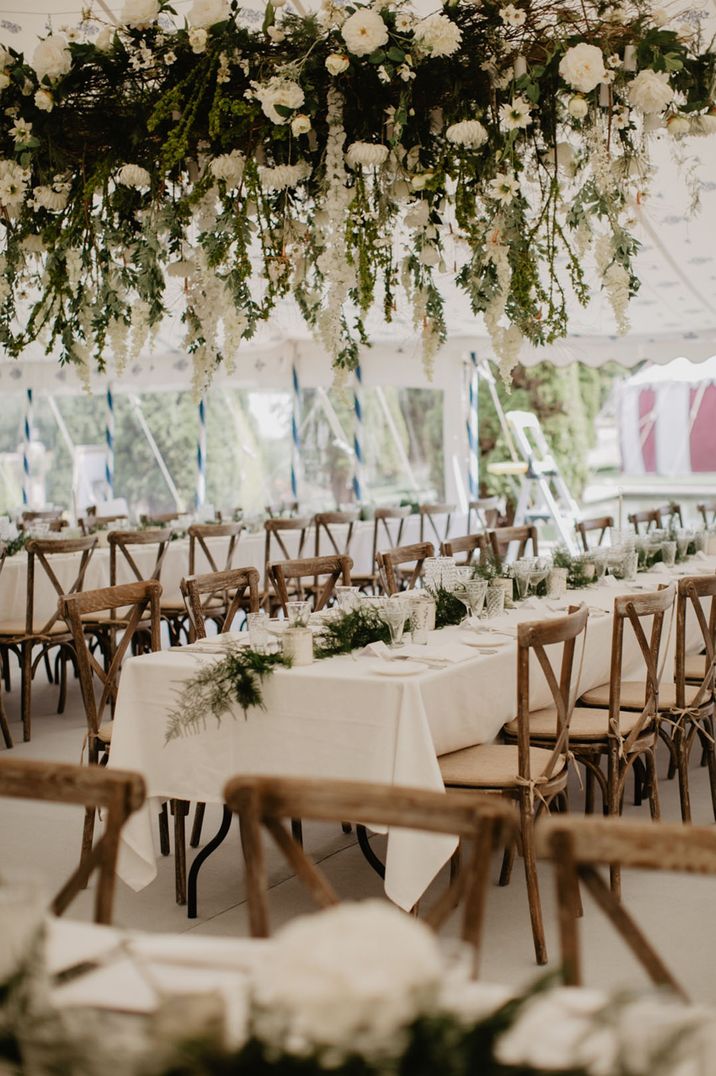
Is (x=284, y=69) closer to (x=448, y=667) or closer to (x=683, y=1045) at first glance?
(x=448, y=667)

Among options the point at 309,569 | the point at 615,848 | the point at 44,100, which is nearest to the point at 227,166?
the point at 44,100

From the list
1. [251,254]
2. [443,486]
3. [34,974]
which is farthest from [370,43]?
[443,486]

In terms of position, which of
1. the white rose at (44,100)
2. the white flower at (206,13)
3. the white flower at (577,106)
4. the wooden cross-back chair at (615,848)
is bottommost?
the wooden cross-back chair at (615,848)

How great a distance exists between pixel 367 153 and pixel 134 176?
883 mm

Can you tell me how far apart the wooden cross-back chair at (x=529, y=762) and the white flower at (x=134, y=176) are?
229cm

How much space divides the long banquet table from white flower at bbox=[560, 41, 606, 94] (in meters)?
1.87

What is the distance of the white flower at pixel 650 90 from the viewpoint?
3.85 metres

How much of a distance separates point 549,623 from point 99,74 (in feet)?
8.86

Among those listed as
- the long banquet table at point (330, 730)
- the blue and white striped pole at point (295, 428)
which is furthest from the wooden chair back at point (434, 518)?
the long banquet table at point (330, 730)

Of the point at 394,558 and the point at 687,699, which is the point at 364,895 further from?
the point at 394,558

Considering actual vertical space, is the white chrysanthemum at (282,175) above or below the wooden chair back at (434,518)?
above

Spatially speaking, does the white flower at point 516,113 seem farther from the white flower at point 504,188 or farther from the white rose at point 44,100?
the white rose at point 44,100

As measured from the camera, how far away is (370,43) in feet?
12.8

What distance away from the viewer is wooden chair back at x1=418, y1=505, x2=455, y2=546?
9719 millimetres
